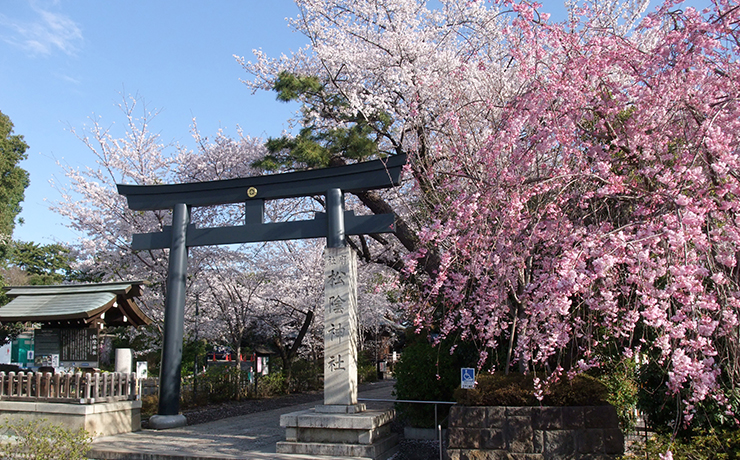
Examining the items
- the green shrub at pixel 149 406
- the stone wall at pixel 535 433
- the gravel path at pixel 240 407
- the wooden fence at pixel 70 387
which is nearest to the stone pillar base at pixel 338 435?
the stone wall at pixel 535 433

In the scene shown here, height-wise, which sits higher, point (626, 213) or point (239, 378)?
point (626, 213)

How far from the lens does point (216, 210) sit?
15.6m

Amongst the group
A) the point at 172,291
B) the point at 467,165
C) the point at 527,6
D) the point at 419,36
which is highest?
the point at 419,36

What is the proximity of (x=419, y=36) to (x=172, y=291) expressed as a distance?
798cm

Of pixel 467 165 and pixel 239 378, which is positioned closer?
pixel 467 165

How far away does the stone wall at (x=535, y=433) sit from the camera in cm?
571

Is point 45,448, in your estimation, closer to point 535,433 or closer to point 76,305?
point 535,433

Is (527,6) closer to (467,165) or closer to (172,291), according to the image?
(467,165)

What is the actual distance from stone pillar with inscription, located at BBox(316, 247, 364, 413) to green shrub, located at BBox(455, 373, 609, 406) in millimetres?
2617

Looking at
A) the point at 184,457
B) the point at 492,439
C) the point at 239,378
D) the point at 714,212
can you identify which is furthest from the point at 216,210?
the point at 714,212

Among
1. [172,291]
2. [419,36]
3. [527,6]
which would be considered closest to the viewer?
[527,6]

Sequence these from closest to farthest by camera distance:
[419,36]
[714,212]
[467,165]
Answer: [714,212] < [467,165] < [419,36]

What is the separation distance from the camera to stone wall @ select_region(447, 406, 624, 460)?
571 centimetres

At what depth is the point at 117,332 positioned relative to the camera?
80.9 ft
